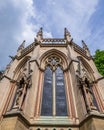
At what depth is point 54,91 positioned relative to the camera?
9.53m

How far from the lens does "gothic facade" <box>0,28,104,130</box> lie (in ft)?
21.9

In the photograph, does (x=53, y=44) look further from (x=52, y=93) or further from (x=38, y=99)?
(x=38, y=99)

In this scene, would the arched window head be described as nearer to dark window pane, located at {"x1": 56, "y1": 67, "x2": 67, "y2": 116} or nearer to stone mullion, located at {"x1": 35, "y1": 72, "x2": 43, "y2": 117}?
dark window pane, located at {"x1": 56, "y1": 67, "x2": 67, "y2": 116}

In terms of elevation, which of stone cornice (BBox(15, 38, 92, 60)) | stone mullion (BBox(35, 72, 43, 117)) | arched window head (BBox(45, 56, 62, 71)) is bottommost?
stone mullion (BBox(35, 72, 43, 117))

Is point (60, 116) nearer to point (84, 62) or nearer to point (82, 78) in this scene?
point (82, 78)

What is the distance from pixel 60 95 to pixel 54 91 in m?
0.44

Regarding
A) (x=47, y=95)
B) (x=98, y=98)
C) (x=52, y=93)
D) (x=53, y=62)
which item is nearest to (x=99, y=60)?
(x=53, y=62)

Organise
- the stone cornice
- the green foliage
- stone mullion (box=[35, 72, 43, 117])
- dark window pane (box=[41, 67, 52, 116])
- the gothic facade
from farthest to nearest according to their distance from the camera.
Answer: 1. the green foliage
2. the stone cornice
3. dark window pane (box=[41, 67, 52, 116])
4. stone mullion (box=[35, 72, 43, 117])
5. the gothic facade

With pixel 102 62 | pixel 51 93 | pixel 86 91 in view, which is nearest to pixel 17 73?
pixel 51 93

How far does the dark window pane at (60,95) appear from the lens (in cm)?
844

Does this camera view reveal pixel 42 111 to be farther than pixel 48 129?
Yes

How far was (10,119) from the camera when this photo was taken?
246 inches

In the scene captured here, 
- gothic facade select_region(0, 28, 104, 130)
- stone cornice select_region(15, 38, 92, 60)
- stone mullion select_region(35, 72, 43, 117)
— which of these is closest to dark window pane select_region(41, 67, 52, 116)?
gothic facade select_region(0, 28, 104, 130)

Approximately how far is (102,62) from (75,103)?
8.12m
